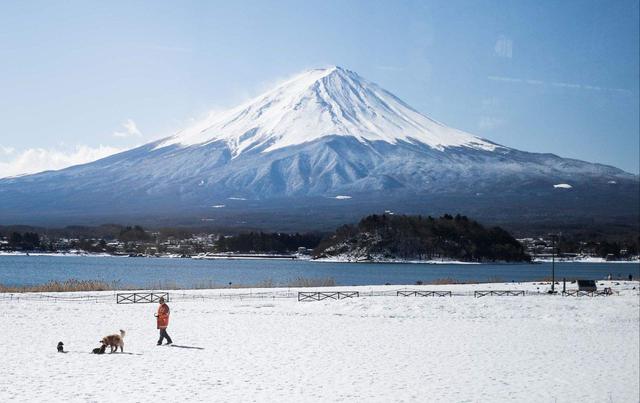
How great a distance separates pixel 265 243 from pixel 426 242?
32.6 m

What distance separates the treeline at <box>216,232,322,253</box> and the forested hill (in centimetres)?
1496

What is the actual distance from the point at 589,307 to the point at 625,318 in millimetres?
2759

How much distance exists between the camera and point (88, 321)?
29.2 metres

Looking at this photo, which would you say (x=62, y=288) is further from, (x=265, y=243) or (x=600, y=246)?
(x=600, y=246)

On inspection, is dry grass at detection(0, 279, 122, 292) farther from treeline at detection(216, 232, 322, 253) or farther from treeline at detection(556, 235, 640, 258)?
treeline at detection(556, 235, 640, 258)

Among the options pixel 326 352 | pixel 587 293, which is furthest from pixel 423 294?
pixel 326 352

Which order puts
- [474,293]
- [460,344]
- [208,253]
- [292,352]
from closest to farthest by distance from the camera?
[292,352], [460,344], [474,293], [208,253]

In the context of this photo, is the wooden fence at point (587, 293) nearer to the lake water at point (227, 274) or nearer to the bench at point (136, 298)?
the lake water at point (227, 274)

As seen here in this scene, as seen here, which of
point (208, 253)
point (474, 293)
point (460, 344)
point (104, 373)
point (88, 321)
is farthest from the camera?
point (208, 253)

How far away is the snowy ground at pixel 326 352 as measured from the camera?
17.8 m

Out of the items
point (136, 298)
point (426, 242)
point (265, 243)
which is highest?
point (426, 242)

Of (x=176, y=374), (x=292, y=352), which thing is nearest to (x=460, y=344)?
(x=292, y=352)

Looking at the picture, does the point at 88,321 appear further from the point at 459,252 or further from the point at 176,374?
the point at 459,252

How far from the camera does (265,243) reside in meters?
149
